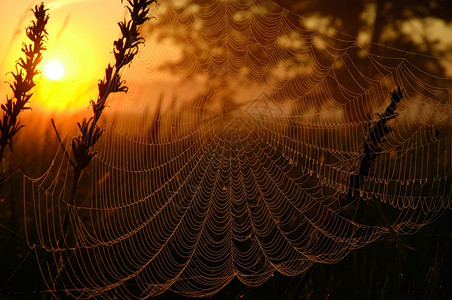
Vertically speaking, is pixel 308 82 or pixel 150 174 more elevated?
pixel 308 82

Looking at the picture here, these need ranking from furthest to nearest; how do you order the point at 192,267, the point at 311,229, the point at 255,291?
the point at 311,229
the point at 192,267
the point at 255,291

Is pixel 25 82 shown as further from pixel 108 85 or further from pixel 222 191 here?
pixel 222 191

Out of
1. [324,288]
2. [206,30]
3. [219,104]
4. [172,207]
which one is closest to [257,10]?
[206,30]

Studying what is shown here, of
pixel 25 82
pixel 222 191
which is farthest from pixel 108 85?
pixel 222 191

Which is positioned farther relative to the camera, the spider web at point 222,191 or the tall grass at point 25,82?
the spider web at point 222,191

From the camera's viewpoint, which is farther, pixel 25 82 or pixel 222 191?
pixel 222 191

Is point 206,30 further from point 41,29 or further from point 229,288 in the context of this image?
point 41,29

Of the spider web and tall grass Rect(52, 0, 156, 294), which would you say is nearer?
tall grass Rect(52, 0, 156, 294)

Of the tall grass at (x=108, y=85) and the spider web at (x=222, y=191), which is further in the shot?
the spider web at (x=222, y=191)
